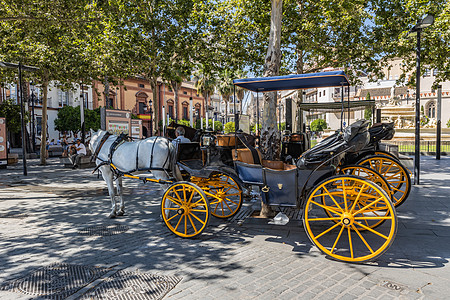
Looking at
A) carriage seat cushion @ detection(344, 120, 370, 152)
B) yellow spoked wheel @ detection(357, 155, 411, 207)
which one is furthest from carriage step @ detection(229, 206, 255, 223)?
yellow spoked wheel @ detection(357, 155, 411, 207)

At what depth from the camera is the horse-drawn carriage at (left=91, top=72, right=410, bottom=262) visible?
422 cm

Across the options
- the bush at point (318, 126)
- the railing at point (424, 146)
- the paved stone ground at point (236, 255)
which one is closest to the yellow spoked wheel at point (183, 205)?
the paved stone ground at point (236, 255)

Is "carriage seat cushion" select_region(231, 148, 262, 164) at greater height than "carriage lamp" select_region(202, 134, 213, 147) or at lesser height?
lesser

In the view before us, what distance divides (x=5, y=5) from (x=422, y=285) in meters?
14.5

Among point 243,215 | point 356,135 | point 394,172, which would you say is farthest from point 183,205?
point 394,172

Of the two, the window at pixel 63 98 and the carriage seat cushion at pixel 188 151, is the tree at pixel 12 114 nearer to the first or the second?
the window at pixel 63 98

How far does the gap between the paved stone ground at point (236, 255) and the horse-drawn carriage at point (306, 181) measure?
0.95 feet

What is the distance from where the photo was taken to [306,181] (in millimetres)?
4668

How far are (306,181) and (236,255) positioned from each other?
56.5 inches

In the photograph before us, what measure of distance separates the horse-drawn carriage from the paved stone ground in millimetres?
288

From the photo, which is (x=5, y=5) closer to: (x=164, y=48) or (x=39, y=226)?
(x=164, y=48)

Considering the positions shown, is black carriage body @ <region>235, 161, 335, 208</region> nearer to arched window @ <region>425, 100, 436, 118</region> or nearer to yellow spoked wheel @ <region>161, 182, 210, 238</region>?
yellow spoked wheel @ <region>161, 182, 210, 238</region>

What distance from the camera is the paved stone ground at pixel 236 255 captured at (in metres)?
3.49

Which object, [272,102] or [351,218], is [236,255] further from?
[272,102]
